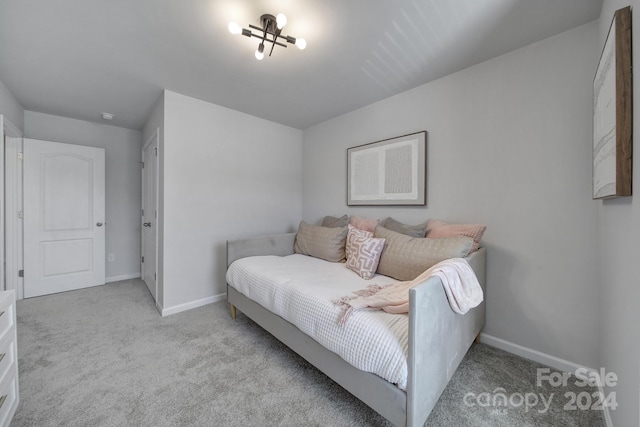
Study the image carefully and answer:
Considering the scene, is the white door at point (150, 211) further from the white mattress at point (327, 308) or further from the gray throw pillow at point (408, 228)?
the gray throw pillow at point (408, 228)

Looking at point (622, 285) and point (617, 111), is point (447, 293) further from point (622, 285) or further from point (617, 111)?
point (617, 111)

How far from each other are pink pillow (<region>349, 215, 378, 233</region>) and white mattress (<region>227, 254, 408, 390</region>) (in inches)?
19.3

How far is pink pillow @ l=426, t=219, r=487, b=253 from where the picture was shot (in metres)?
1.83

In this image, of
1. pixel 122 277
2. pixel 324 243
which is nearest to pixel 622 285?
pixel 324 243

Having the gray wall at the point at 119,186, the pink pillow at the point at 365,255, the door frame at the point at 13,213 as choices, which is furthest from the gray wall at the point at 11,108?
the pink pillow at the point at 365,255

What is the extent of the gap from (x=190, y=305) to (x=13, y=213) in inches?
95.9

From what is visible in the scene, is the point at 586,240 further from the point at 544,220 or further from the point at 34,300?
the point at 34,300

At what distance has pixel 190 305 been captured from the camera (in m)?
2.67

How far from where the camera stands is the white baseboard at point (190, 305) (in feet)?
8.18

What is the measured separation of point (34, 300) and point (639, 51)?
5.24 metres

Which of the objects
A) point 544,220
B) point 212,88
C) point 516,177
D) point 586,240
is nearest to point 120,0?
point 212,88

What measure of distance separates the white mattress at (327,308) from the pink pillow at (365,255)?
0.06 m

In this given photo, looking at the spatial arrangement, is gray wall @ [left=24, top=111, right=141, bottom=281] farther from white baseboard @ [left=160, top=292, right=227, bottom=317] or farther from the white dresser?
the white dresser

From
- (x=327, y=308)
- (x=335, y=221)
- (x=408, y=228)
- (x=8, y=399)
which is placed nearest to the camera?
(x=8, y=399)
